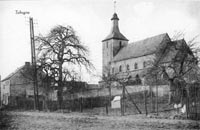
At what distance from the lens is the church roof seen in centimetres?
5475

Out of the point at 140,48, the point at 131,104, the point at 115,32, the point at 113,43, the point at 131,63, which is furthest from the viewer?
the point at 115,32

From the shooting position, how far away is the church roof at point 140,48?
54.8 m

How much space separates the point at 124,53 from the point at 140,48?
17.3 feet

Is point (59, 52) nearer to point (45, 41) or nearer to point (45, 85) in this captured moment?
point (45, 41)

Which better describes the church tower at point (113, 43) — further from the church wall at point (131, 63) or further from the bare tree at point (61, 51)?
the bare tree at point (61, 51)

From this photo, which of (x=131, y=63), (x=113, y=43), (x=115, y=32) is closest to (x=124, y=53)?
(x=113, y=43)

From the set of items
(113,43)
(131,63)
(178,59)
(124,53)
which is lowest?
(178,59)

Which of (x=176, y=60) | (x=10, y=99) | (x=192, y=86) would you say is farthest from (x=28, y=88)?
(x=192, y=86)

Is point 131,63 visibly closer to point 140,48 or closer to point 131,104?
point 140,48

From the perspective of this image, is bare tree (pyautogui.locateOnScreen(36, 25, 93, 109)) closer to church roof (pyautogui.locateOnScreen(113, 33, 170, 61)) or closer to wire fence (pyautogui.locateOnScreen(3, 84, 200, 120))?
wire fence (pyautogui.locateOnScreen(3, 84, 200, 120))

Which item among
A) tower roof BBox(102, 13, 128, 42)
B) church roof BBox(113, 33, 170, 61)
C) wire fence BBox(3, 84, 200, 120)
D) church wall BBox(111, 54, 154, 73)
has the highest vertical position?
tower roof BBox(102, 13, 128, 42)

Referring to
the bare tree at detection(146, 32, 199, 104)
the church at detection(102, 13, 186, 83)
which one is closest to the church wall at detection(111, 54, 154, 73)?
the church at detection(102, 13, 186, 83)

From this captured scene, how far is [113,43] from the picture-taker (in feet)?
218

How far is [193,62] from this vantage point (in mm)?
25859
